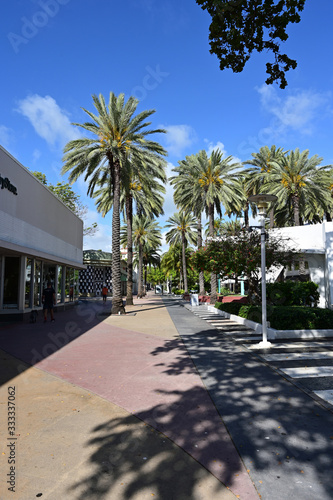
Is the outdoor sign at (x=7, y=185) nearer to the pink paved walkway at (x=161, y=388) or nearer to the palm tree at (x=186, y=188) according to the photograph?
the pink paved walkway at (x=161, y=388)

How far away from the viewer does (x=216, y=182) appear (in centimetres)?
2700

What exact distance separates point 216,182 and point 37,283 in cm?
1591

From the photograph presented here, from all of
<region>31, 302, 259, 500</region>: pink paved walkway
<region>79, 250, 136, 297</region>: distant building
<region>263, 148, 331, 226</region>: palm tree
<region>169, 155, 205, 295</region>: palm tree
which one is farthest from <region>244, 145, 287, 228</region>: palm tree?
<region>31, 302, 259, 500</region>: pink paved walkway

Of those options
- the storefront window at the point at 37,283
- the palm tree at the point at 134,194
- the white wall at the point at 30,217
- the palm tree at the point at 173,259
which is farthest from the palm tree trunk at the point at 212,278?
the palm tree at the point at 173,259

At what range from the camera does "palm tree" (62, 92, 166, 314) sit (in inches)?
768

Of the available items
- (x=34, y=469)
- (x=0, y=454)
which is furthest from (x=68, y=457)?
(x=0, y=454)

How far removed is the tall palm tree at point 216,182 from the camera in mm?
26095

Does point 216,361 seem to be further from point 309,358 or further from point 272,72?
point 272,72

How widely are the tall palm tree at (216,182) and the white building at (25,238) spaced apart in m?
11.2

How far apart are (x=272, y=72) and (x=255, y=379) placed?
18.6 ft

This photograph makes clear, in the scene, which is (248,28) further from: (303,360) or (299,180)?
(299,180)

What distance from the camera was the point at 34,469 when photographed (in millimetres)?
3305

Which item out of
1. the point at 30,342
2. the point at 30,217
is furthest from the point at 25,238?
the point at 30,342

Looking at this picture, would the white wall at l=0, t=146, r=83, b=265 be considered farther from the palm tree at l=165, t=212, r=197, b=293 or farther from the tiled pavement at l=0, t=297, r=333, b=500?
the palm tree at l=165, t=212, r=197, b=293
